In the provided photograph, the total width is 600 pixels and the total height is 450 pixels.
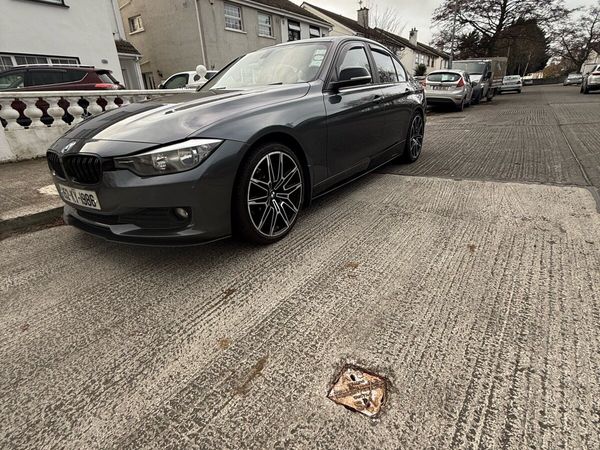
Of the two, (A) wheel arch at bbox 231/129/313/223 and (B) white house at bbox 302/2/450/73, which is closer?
(A) wheel arch at bbox 231/129/313/223

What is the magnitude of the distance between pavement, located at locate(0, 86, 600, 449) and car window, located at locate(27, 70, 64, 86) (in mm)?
6886

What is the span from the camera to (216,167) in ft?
7.11

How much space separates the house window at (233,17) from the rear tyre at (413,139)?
57.8 feet

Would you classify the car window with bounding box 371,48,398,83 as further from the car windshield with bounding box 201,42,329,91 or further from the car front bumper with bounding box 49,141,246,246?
the car front bumper with bounding box 49,141,246,246

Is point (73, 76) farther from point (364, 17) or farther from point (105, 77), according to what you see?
point (364, 17)

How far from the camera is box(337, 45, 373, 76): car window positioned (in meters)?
3.38

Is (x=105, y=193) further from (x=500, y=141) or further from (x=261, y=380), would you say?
(x=500, y=141)

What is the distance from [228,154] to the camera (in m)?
2.22

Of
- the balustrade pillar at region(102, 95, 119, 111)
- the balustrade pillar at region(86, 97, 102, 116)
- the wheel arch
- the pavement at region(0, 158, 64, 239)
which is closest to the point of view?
the wheel arch

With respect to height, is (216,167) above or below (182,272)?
above

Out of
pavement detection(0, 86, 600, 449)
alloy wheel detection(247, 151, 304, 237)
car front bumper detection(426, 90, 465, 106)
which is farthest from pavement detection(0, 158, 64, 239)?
car front bumper detection(426, 90, 465, 106)

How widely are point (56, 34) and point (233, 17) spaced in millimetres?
9967

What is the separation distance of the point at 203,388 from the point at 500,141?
23.2ft

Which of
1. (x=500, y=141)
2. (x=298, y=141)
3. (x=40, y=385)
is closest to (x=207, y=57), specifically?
(x=500, y=141)
